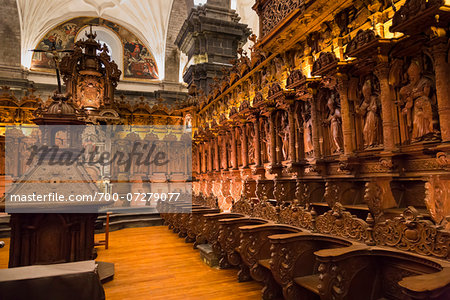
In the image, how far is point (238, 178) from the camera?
752 centimetres

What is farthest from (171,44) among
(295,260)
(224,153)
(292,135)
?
(295,260)

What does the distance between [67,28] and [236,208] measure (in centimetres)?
1714

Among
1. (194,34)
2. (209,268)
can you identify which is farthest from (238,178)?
(194,34)

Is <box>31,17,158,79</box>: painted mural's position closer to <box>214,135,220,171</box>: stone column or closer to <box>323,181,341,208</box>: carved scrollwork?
<box>214,135,220,171</box>: stone column

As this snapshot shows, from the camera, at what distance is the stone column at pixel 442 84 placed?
8.80 feet

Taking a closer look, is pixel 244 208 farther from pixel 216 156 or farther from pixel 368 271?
pixel 216 156

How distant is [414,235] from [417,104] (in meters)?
1.69

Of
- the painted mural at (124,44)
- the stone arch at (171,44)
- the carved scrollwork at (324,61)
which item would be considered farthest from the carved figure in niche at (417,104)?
the painted mural at (124,44)

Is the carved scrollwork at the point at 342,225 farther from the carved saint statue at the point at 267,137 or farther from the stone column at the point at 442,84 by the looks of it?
the carved saint statue at the point at 267,137

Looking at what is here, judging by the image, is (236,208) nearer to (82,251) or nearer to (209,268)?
(209,268)

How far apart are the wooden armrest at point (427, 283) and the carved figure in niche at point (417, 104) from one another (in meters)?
1.81

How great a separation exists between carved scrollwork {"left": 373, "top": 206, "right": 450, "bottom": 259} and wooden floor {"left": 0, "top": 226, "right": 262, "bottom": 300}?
166 centimetres

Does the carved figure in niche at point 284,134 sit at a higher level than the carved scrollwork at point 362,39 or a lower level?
lower

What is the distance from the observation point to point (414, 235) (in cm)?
201
